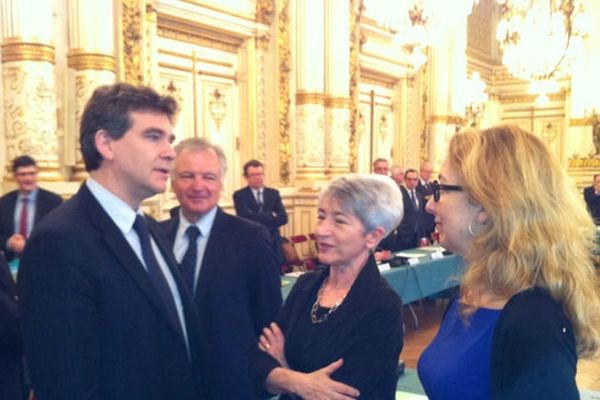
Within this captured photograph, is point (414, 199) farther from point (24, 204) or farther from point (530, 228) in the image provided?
point (530, 228)

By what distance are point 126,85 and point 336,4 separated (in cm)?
797

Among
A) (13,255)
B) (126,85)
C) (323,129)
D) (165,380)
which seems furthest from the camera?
(323,129)

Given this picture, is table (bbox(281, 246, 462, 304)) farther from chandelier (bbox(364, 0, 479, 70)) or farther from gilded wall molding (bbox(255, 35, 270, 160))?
gilded wall molding (bbox(255, 35, 270, 160))

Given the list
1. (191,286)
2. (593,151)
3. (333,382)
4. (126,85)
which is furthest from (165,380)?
(593,151)

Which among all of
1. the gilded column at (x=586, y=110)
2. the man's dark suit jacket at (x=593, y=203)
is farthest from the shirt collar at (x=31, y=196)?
the gilded column at (x=586, y=110)

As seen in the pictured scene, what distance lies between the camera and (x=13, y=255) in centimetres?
436

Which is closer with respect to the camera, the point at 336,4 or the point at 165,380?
the point at 165,380

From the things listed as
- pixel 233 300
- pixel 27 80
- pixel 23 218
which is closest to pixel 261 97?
pixel 27 80

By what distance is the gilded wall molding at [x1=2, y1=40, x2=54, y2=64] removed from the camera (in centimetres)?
522

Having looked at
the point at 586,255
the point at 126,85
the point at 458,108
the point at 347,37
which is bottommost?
the point at 586,255

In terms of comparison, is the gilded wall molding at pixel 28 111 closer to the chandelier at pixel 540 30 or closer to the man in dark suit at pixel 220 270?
the man in dark suit at pixel 220 270

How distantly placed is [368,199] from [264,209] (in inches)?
195

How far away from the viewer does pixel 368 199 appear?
1.88 metres

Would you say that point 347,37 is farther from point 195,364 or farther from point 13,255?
point 195,364
